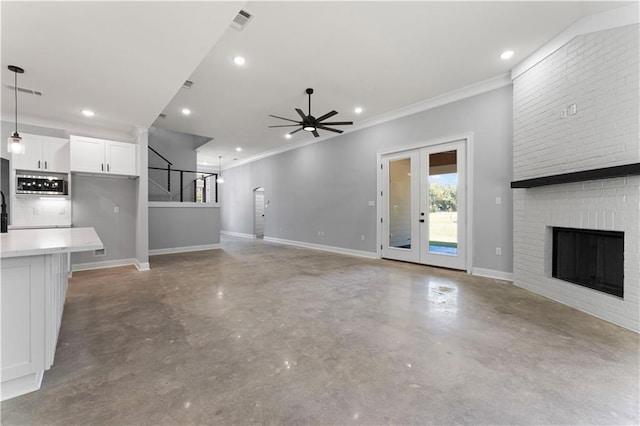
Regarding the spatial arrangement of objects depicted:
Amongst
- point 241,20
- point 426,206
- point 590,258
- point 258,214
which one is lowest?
point 590,258

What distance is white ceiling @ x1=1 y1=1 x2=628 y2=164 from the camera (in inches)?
92.5

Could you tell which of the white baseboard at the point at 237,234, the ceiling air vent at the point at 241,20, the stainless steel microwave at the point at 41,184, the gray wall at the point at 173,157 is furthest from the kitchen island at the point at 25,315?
the white baseboard at the point at 237,234

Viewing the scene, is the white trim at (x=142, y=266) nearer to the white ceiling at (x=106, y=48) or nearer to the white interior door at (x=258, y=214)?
the white ceiling at (x=106, y=48)

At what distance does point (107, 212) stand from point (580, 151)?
25.7 ft

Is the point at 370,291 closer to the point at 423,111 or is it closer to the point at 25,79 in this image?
the point at 423,111

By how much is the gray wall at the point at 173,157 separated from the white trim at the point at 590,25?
28.1 feet

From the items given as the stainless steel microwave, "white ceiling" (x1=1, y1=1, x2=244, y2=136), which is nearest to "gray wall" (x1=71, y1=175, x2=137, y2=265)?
the stainless steel microwave

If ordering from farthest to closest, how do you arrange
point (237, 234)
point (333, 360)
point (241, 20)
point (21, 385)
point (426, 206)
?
point (237, 234) → point (426, 206) → point (241, 20) → point (333, 360) → point (21, 385)

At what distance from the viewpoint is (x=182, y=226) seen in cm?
762

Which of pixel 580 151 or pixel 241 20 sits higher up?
pixel 241 20

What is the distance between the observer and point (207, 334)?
2484 mm

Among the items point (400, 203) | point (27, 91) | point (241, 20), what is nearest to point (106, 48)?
point (241, 20)

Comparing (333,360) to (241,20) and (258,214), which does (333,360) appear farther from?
(258,214)

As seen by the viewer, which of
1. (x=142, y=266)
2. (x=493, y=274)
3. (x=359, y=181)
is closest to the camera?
(x=493, y=274)
